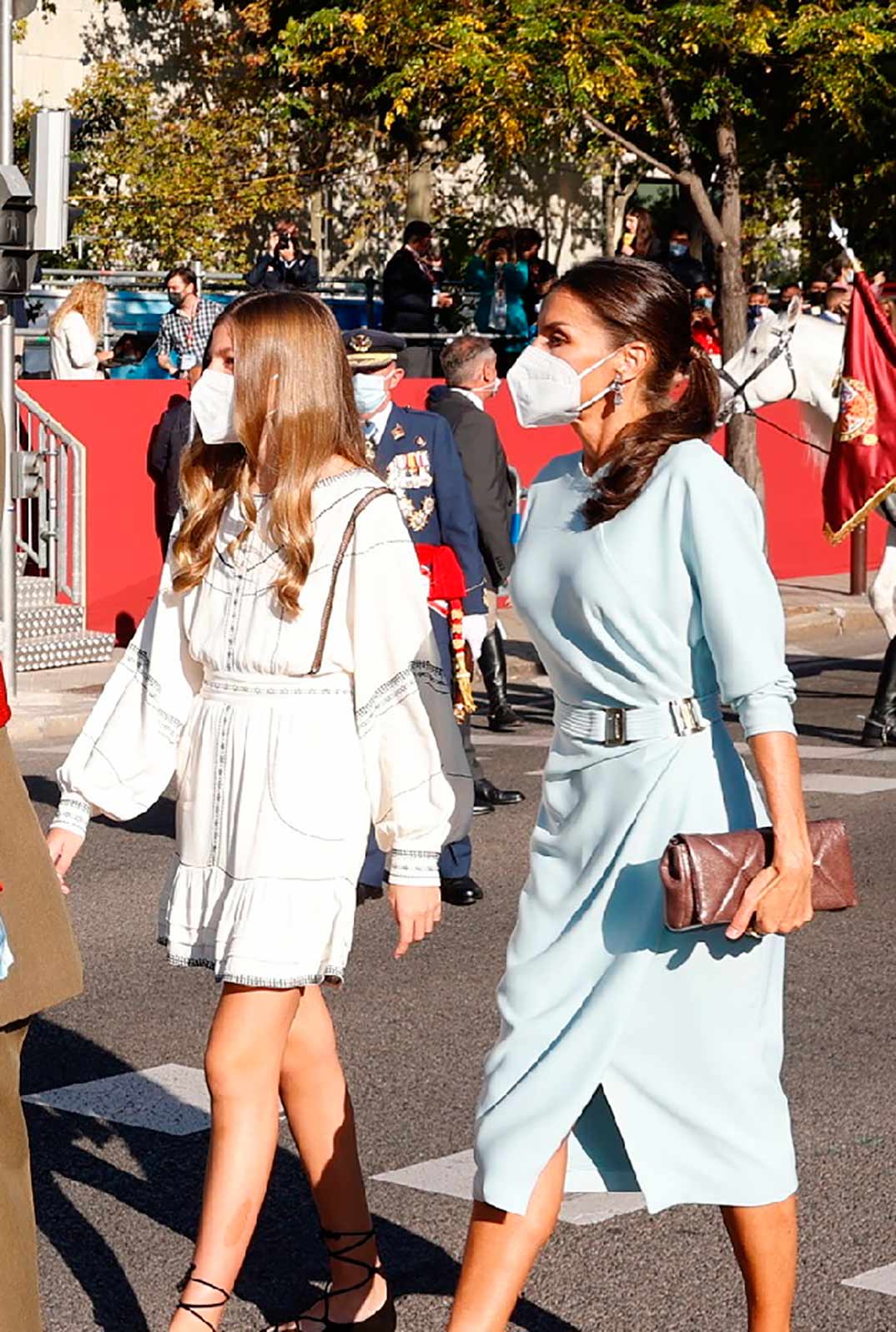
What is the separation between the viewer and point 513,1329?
4.24 metres

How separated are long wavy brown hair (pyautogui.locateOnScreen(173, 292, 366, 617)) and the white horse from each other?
8.87 meters

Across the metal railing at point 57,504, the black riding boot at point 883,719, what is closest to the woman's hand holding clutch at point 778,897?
the black riding boot at point 883,719

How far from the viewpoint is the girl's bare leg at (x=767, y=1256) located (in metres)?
3.59

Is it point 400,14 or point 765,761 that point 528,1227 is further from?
point 400,14

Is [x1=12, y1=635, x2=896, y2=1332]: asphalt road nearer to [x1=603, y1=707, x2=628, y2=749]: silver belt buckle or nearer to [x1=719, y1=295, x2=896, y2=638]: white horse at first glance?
[x1=603, y1=707, x2=628, y2=749]: silver belt buckle

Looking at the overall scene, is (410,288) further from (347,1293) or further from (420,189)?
(347,1293)

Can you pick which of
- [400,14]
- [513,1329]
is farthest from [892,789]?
[400,14]

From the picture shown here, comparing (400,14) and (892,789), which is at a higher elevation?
(400,14)

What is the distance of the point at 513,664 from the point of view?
601 inches

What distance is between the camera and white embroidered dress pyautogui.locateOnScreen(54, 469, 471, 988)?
12.8 feet

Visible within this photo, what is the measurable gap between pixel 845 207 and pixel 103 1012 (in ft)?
82.4

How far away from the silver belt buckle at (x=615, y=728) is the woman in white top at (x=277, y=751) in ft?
1.45

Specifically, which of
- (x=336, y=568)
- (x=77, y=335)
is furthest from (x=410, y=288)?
(x=336, y=568)

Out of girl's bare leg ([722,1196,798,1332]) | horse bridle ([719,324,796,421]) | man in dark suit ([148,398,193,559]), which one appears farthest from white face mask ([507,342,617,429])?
man in dark suit ([148,398,193,559])
